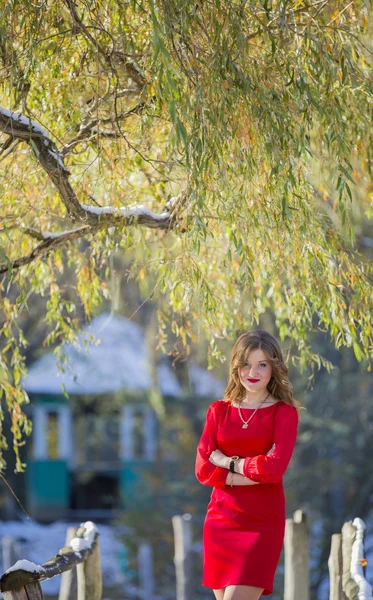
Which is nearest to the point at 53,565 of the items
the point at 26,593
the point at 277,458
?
the point at 26,593

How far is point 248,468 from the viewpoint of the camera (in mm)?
4016

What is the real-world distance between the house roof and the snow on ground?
2.70 m

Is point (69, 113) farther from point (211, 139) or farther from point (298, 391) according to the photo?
point (298, 391)

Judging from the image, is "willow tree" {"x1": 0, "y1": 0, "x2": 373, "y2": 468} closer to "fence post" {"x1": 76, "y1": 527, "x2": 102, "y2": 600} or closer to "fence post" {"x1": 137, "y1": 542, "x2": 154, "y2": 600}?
"fence post" {"x1": 76, "y1": 527, "x2": 102, "y2": 600}

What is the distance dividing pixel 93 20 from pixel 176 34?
59 cm

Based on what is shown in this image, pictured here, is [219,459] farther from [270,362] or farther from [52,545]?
[52,545]

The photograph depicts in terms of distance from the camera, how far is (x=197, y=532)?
14.2 meters

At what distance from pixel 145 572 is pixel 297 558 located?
23.7 feet


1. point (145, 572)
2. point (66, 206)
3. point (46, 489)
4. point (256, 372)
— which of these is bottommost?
point (145, 572)

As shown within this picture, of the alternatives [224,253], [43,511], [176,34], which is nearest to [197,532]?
[43,511]

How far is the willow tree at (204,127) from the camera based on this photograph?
451cm

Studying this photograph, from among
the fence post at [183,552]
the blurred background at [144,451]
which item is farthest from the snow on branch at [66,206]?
the blurred background at [144,451]

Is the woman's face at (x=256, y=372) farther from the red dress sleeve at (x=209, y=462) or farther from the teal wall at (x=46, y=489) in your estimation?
the teal wall at (x=46, y=489)

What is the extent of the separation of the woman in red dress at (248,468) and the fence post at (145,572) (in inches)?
403
